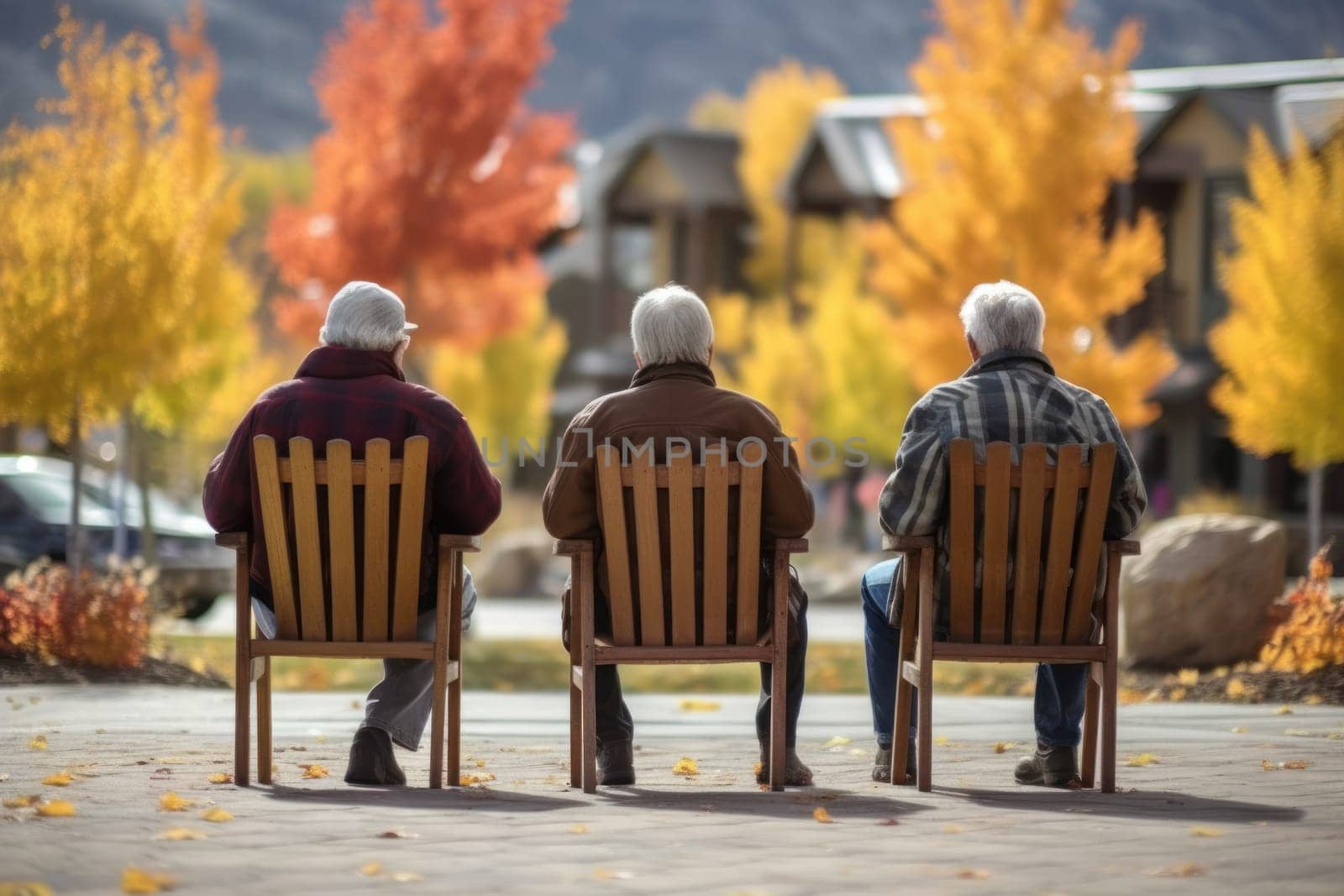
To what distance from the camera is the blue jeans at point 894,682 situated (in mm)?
6477

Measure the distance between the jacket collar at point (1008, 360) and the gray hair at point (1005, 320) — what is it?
0.07 feet

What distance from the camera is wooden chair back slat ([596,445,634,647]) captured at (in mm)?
6090

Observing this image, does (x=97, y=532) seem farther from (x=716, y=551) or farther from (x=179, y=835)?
(x=179, y=835)

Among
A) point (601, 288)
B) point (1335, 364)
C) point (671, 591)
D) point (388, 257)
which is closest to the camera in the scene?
point (671, 591)

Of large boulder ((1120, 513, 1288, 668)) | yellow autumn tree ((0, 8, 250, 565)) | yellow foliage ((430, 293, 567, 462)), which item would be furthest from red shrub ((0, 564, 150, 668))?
yellow foliage ((430, 293, 567, 462))

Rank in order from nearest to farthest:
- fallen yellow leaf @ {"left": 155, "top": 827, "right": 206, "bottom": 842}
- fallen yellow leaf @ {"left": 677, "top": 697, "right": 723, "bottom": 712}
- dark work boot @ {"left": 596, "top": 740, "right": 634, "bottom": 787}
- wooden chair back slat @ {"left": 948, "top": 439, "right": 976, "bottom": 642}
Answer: fallen yellow leaf @ {"left": 155, "top": 827, "right": 206, "bottom": 842}
wooden chair back slat @ {"left": 948, "top": 439, "right": 976, "bottom": 642}
dark work boot @ {"left": 596, "top": 740, "right": 634, "bottom": 787}
fallen yellow leaf @ {"left": 677, "top": 697, "right": 723, "bottom": 712}

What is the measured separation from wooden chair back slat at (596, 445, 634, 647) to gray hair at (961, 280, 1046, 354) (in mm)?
1285

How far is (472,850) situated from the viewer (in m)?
4.87

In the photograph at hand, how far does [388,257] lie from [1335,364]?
33.9 ft

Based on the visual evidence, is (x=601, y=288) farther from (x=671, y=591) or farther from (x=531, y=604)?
(x=671, y=591)

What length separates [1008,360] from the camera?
6.45 meters

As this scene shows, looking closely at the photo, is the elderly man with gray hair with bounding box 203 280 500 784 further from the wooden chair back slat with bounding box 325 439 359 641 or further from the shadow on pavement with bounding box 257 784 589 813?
the shadow on pavement with bounding box 257 784 589 813

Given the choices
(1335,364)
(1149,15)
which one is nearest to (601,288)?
(1335,364)

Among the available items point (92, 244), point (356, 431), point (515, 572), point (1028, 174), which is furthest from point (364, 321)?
point (515, 572)
